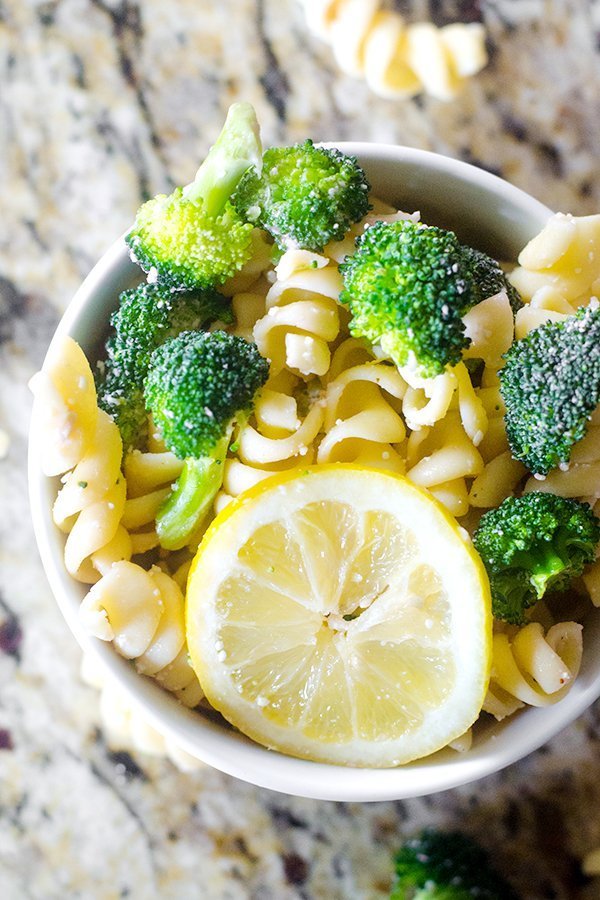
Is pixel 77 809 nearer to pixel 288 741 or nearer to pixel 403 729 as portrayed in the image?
pixel 288 741

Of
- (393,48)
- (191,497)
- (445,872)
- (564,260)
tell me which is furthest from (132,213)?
(445,872)

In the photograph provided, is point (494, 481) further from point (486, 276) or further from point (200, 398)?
point (200, 398)

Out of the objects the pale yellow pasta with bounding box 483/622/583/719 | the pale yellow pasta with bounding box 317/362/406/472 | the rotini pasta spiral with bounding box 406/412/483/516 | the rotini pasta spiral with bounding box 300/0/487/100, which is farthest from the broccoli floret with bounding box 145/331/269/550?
the rotini pasta spiral with bounding box 300/0/487/100

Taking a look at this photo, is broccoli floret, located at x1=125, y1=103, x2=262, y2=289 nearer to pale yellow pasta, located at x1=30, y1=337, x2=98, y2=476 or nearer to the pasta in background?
the pasta in background

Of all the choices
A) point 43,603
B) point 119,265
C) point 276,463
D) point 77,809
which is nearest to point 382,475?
point 276,463

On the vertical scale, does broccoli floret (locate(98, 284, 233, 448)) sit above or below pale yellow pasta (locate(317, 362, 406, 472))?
above

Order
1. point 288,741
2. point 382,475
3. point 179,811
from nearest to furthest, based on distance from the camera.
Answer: point 382,475
point 288,741
point 179,811

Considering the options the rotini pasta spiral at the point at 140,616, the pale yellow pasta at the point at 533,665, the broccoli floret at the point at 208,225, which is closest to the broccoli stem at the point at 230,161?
the broccoli floret at the point at 208,225

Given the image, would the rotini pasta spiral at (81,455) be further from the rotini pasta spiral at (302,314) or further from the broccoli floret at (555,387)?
the broccoli floret at (555,387)
